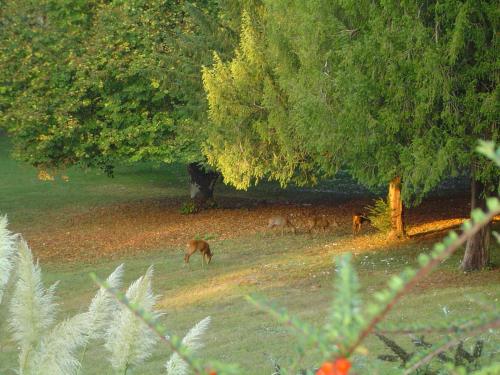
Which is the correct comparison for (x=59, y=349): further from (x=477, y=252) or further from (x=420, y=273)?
(x=477, y=252)

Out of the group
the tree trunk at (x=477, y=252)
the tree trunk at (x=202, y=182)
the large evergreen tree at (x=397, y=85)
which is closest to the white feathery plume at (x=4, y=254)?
the large evergreen tree at (x=397, y=85)

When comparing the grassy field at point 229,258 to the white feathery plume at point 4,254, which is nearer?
the white feathery plume at point 4,254

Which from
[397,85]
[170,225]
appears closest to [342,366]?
[397,85]

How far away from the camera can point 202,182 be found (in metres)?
27.1

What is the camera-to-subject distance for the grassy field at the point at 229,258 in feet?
39.9

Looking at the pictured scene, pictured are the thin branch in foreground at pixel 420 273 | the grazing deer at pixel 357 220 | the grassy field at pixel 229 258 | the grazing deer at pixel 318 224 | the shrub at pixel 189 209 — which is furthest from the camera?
the shrub at pixel 189 209

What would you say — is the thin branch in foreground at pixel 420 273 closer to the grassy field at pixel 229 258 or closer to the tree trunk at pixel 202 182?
the grassy field at pixel 229 258

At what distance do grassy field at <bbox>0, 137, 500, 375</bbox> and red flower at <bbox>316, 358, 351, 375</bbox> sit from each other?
4.37 ft

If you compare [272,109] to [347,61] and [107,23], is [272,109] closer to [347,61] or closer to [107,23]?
[347,61]

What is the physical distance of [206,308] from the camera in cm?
Result: 1484

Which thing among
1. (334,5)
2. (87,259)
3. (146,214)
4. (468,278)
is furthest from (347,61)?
(146,214)

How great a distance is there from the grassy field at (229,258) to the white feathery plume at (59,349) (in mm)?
152

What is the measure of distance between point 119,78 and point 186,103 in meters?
2.00

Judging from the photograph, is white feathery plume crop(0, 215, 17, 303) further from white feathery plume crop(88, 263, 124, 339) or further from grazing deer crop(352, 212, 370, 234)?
grazing deer crop(352, 212, 370, 234)
